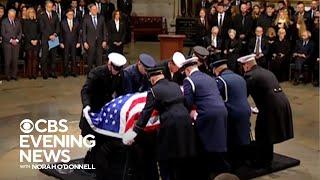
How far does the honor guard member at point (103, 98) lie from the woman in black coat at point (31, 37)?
6.25 m

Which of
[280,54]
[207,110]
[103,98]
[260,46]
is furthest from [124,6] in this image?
[207,110]

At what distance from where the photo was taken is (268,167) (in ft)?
24.4

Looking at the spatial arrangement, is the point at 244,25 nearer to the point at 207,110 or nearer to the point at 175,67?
the point at 175,67

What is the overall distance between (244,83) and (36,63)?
280 inches

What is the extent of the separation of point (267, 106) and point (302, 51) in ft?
19.2

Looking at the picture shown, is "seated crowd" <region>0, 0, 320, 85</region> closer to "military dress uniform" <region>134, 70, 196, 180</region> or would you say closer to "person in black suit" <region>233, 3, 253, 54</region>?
"person in black suit" <region>233, 3, 253, 54</region>

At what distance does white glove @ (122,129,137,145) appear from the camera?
20.0 feet

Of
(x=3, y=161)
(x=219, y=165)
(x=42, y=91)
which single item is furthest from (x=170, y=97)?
(x=42, y=91)

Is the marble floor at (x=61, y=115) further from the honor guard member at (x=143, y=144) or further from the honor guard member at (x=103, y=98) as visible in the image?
the honor guard member at (x=143, y=144)

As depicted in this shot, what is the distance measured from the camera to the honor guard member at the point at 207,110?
6.39 m

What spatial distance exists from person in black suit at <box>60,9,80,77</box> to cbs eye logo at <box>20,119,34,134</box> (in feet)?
12.5

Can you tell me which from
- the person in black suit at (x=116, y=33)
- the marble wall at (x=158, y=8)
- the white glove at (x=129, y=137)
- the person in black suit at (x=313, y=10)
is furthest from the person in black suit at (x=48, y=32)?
the marble wall at (x=158, y=8)

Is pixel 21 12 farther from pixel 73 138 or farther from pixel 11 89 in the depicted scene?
pixel 73 138

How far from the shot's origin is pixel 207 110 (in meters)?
6.38
